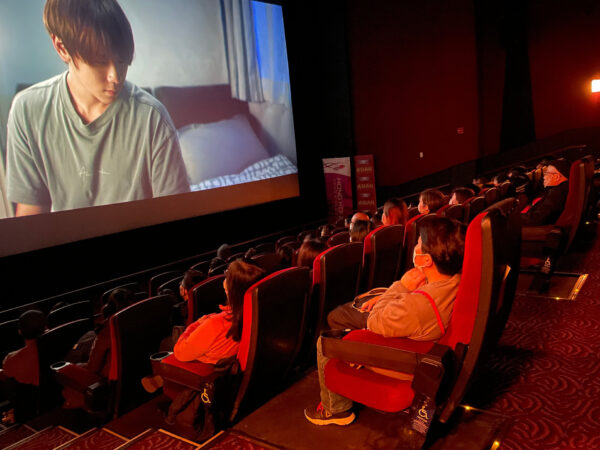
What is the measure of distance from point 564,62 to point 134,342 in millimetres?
9387

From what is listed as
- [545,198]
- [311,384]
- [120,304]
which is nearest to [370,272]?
[311,384]

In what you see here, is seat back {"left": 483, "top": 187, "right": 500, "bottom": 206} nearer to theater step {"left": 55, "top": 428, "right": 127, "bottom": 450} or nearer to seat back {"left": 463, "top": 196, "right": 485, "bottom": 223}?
seat back {"left": 463, "top": 196, "right": 485, "bottom": 223}

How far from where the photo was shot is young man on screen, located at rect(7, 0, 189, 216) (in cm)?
550

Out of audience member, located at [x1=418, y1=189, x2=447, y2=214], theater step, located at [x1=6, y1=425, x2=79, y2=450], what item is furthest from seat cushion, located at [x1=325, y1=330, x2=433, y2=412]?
audience member, located at [x1=418, y1=189, x2=447, y2=214]

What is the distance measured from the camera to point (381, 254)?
285 cm

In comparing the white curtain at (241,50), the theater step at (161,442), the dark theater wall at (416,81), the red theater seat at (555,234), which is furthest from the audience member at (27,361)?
the dark theater wall at (416,81)

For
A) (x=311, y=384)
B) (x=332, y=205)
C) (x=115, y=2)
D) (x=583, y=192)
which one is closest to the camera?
(x=311, y=384)

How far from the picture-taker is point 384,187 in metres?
9.76

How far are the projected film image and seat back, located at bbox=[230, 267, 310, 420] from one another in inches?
182

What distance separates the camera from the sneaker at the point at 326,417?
1893mm

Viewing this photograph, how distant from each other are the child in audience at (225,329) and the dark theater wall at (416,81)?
26.3 feet

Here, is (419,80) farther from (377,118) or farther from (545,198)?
(545,198)

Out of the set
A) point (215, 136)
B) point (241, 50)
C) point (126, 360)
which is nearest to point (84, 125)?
point (215, 136)

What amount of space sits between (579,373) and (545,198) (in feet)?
5.97
